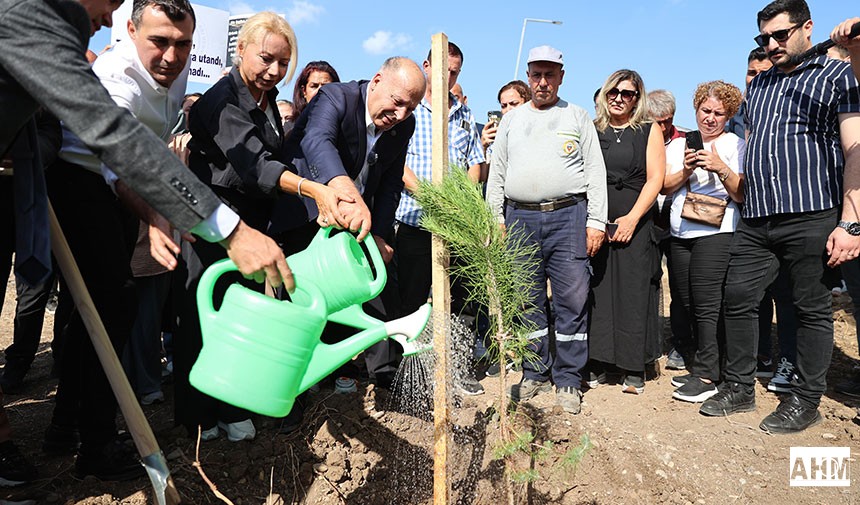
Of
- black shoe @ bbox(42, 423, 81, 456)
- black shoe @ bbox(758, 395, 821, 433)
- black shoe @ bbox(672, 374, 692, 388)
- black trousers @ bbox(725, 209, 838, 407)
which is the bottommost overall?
black shoe @ bbox(672, 374, 692, 388)

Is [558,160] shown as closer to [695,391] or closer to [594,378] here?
[594,378]

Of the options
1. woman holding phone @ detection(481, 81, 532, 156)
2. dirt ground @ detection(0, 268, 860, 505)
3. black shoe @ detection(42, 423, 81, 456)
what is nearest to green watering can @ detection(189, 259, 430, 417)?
dirt ground @ detection(0, 268, 860, 505)

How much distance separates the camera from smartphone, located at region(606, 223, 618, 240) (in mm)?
3607

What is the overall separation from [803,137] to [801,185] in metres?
0.25

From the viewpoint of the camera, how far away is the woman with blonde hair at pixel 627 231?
358 centimetres

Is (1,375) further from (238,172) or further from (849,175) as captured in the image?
(849,175)

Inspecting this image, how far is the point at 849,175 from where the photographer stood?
284 cm

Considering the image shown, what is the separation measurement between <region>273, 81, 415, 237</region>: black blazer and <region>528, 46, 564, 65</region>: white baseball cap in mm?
1029

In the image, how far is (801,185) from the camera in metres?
2.98

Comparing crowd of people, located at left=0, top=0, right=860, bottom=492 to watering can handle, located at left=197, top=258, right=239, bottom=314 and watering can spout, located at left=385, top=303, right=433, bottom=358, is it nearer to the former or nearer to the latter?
watering can handle, located at left=197, top=258, right=239, bottom=314

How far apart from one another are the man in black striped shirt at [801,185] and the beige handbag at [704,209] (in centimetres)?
30

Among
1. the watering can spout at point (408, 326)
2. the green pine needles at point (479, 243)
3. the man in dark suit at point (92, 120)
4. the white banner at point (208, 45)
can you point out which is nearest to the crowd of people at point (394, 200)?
the man in dark suit at point (92, 120)

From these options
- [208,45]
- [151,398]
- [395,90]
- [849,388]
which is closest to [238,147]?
[395,90]

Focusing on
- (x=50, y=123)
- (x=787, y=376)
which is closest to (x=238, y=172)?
(x=50, y=123)
